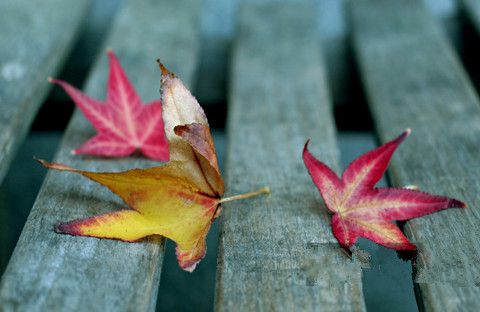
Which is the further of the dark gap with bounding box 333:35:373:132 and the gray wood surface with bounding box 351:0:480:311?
the dark gap with bounding box 333:35:373:132

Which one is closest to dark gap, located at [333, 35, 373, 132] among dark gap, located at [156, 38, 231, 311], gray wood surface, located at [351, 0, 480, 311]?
gray wood surface, located at [351, 0, 480, 311]

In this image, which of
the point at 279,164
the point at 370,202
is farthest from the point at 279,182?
the point at 370,202

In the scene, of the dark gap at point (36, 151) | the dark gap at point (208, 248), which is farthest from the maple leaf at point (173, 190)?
the dark gap at point (36, 151)

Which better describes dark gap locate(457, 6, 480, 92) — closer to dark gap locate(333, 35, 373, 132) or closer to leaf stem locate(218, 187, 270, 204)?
dark gap locate(333, 35, 373, 132)

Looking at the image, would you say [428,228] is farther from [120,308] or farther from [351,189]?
[120,308]

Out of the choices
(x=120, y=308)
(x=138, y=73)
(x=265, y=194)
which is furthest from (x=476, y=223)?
(x=138, y=73)

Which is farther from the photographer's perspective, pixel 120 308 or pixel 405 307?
pixel 405 307
